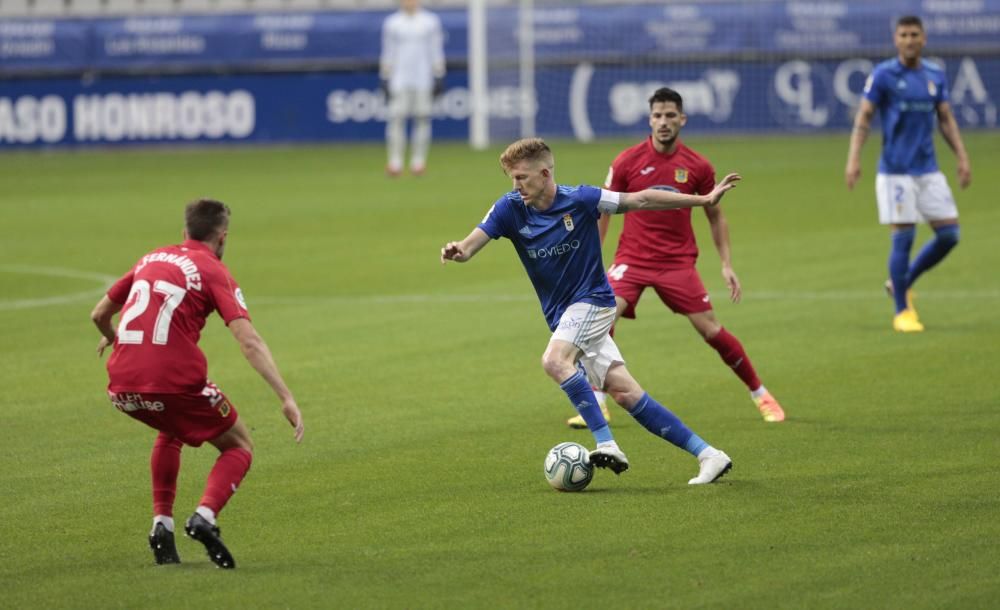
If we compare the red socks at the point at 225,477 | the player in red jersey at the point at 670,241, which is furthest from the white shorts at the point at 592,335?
the red socks at the point at 225,477

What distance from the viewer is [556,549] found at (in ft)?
21.9

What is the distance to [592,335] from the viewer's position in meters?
7.92

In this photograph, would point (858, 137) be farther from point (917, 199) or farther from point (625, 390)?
point (625, 390)

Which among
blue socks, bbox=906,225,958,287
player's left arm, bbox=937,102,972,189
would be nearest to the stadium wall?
player's left arm, bbox=937,102,972,189

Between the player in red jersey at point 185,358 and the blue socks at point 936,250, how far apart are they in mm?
7794

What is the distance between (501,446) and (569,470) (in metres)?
1.28

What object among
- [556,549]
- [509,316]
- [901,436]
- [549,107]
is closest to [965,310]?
[509,316]

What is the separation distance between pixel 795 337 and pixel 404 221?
30.4 ft

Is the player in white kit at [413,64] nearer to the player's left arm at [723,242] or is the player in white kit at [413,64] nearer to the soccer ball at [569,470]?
the player's left arm at [723,242]

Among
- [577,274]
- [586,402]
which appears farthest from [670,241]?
[586,402]

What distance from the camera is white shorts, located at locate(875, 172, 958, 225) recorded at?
13.1 meters

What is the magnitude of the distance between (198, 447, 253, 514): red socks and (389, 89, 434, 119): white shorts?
2158cm

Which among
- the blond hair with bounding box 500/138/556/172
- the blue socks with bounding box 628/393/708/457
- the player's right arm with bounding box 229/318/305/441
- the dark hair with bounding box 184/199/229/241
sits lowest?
the blue socks with bounding box 628/393/708/457

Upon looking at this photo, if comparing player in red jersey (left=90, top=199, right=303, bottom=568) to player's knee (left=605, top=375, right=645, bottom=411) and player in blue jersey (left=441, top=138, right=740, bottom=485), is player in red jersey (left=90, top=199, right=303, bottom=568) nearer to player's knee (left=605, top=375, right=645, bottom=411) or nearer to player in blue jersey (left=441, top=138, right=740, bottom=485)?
player in blue jersey (left=441, top=138, right=740, bottom=485)
